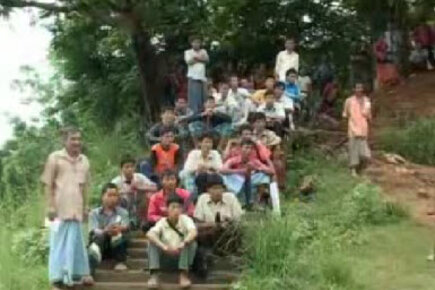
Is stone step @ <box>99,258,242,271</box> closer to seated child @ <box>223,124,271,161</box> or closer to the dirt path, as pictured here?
seated child @ <box>223,124,271,161</box>

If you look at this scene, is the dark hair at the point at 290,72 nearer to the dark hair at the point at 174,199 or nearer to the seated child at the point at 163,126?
the seated child at the point at 163,126

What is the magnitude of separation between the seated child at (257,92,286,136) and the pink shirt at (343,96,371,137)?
978 mm

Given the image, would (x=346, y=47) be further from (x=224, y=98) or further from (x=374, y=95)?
(x=224, y=98)

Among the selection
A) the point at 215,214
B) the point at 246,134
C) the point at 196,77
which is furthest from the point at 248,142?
the point at 196,77

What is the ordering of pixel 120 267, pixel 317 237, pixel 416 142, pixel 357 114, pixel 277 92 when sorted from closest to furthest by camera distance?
pixel 120 267, pixel 317 237, pixel 357 114, pixel 277 92, pixel 416 142

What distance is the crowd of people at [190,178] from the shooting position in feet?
36.2

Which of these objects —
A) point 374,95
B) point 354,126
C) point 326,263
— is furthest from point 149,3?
point 326,263

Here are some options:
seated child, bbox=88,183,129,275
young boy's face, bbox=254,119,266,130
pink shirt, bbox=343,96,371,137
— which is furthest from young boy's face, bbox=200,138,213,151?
pink shirt, bbox=343,96,371,137

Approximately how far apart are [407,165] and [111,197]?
21.6ft

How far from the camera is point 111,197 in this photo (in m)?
11.9

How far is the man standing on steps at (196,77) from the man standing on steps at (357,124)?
2408 mm

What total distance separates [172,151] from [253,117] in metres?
1.81

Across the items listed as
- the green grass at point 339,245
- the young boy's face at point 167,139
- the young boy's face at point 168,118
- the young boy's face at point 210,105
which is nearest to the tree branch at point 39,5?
the young boy's face at point 210,105

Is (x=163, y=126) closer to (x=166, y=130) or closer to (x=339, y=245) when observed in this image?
(x=166, y=130)
